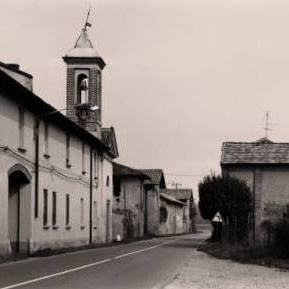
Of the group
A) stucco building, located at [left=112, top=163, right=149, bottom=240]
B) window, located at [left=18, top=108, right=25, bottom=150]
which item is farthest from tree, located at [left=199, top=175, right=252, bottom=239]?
stucco building, located at [left=112, top=163, right=149, bottom=240]

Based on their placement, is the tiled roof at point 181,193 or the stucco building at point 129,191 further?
the tiled roof at point 181,193

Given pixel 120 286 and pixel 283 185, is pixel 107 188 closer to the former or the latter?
pixel 283 185

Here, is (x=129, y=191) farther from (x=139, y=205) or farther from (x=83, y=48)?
(x=83, y=48)

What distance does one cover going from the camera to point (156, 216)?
84.2m

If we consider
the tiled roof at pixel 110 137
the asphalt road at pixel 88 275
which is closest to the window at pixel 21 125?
the asphalt road at pixel 88 275

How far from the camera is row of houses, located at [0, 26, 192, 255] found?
88.7 feet

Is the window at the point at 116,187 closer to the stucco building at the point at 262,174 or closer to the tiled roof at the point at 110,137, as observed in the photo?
the tiled roof at the point at 110,137

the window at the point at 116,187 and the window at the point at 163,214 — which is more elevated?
the window at the point at 116,187

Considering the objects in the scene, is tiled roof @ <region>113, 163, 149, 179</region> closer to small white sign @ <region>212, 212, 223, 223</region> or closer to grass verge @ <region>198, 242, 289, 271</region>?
small white sign @ <region>212, 212, 223, 223</region>

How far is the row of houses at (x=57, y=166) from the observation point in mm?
27047

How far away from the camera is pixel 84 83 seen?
50656 millimetres

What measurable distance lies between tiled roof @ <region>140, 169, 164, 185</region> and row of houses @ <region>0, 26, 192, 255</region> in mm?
20910

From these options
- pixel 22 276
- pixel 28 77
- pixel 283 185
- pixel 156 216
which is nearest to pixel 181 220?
pixel 156 216

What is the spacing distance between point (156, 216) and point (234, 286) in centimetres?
6883
